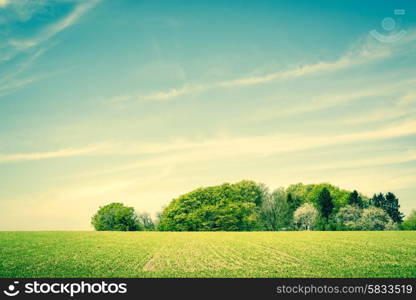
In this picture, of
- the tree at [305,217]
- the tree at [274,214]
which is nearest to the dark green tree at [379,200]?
the tree at [305,217]

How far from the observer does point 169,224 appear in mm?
126188

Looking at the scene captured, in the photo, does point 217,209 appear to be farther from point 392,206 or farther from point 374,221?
point 392,206

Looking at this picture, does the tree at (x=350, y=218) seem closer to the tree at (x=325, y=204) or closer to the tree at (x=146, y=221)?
the tree at (x=325, y=204)

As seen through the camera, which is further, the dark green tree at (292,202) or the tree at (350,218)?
the dark green tree at (292,202)

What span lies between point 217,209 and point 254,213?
13.2m

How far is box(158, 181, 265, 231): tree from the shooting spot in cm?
12106

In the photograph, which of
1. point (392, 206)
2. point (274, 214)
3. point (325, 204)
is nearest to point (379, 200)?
point (392, 206)

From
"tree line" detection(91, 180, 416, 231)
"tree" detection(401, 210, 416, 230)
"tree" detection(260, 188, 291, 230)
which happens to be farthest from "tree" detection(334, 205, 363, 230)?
"tree" detection(401, 210, 416, 230)

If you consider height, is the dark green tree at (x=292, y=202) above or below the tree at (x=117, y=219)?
above

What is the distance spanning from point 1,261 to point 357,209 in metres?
115

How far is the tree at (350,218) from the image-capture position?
4563 inches

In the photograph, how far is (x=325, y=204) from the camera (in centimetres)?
12781

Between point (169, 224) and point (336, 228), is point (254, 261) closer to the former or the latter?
point (336, 228)

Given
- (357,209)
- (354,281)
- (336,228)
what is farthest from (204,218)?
(354,281)
